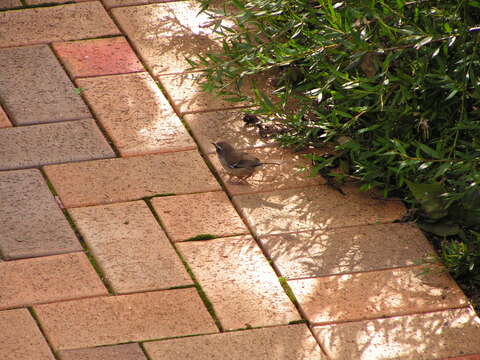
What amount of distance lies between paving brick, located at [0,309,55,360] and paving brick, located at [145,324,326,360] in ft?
1.52

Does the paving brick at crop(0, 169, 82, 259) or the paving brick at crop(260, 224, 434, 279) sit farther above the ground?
the paving brick at crop(260, 224, 434, 279)

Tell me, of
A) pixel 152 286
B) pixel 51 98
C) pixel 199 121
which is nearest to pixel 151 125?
pixel 199 121

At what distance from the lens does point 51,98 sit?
5.59 m

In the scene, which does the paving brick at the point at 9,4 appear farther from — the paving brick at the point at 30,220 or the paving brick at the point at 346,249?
the paving brick at the point at 346,249

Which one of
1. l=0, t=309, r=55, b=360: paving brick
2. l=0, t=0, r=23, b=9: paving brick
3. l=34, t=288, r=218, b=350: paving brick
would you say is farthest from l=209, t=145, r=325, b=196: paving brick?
l=0, t=0, r=23, b=9: paving brick

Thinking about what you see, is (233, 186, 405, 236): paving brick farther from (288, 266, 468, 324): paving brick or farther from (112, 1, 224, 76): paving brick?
(112, 1, 224, 76): paving brick

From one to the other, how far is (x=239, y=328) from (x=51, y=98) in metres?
2.37

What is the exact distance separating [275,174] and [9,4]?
9.49ft

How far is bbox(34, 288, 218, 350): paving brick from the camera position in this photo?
3855 mm

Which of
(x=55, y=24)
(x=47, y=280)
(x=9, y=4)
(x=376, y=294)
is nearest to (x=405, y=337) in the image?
(x=376, y=294)

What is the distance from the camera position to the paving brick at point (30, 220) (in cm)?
438

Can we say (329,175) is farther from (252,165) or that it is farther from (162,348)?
(162,348)

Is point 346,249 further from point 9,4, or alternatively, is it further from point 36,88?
point 9,4

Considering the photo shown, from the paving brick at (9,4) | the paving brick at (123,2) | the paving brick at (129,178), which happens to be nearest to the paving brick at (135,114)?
the paving brick at (129,178)
